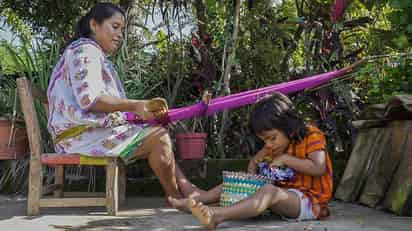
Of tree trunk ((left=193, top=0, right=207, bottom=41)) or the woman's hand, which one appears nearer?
the woman's hand

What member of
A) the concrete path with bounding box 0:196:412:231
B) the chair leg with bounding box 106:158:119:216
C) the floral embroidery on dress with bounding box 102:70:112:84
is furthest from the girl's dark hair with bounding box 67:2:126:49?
the concrete path with bounding box 0:196:412:231

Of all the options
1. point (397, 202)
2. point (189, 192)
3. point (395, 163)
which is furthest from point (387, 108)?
point (189, 192)

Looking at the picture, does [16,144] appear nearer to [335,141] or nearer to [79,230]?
[79,230]

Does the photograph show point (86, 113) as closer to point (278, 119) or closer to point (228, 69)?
point (278, 119)

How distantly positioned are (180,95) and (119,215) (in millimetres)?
1749

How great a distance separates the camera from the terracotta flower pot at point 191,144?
3328 millimetres

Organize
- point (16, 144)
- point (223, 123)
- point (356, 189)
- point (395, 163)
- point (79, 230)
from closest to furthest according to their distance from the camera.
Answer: point (79, 230)
point (395, 163)
point (356, 189)
point (16, 144)
point (223, 123)

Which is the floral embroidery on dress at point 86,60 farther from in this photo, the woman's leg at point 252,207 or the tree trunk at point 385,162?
the tree trunk at point 385,162

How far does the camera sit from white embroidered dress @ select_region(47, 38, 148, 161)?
2.65m

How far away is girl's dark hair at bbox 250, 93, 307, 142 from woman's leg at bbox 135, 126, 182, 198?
0.58m

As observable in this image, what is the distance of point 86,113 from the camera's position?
8.86 ft

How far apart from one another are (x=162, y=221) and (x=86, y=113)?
0.66 metres

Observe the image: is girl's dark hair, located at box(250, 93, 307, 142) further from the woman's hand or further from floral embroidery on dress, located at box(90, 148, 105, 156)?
floral embroidery on dress, located at box(90, 148, 105, 156)

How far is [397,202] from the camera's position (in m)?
2.60
